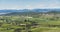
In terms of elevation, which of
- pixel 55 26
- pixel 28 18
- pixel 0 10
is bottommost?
pixel 55 26

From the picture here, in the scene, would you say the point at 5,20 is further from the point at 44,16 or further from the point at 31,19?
the point at 44,16

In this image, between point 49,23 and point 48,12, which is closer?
point 49,23

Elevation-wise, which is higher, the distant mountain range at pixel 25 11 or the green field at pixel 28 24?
the distant mountain range at pixel 25 11

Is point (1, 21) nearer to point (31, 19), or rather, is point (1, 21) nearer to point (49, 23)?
point (31, 19)

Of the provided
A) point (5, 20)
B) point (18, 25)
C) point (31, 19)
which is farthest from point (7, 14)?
point (31, 19)

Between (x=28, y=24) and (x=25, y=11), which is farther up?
(x=25, y=11)

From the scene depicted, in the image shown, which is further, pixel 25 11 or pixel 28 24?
pixel 25 11

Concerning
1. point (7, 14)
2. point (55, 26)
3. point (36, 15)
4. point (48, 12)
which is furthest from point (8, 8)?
point (55, 26)

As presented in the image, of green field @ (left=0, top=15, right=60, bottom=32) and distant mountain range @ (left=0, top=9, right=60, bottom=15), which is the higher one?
distant mountain range @ (left=0, top=9, right=60, bottom=15)

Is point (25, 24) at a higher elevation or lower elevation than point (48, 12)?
lower
